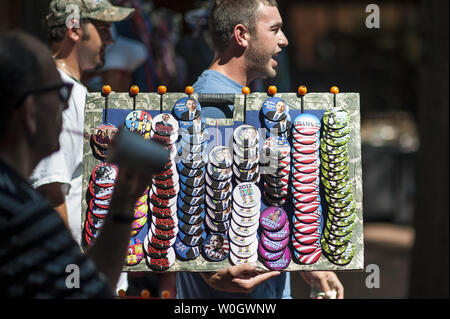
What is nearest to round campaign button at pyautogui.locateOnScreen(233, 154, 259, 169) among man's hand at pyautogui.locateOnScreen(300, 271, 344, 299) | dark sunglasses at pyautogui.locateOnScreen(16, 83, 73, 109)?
man's hand at pyautogui.locateOnScreen(300, 271, 344, 299)

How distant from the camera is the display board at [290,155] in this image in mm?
2531

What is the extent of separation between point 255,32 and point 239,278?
945mm

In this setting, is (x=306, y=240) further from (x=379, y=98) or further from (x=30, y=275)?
(x=379, y=98)

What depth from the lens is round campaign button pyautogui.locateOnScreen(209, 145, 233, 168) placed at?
253cm

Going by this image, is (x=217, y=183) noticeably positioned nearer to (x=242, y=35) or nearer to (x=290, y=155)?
(x=290, y=155)

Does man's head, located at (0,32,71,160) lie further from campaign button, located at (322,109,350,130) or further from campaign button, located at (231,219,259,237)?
campaign button, located at (322,109,350,130)

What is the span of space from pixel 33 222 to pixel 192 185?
97 cm

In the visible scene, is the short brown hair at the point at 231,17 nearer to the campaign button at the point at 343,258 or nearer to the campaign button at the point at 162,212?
the campaign button at the point at 162,212

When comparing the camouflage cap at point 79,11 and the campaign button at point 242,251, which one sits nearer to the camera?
the campaign button at point 242,251

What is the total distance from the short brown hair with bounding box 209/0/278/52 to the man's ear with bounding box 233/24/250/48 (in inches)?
0.5

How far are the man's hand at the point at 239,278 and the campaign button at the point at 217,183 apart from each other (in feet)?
0.96

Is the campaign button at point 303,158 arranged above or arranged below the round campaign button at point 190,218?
above

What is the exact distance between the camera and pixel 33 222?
1.62 metres

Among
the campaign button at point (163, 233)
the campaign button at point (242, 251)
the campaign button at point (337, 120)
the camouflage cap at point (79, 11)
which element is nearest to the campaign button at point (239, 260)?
the campaign button at point (242, 251)
